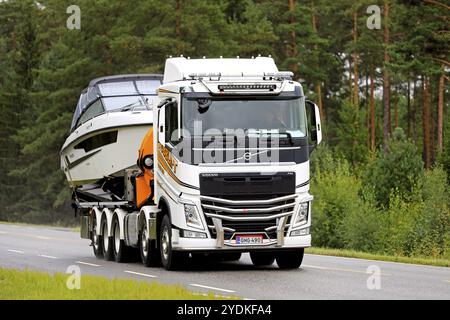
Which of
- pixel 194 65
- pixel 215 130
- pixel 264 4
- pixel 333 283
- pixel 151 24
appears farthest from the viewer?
pixel 264 4

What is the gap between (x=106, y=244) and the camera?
84.9ft

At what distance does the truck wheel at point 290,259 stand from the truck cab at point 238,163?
89cm

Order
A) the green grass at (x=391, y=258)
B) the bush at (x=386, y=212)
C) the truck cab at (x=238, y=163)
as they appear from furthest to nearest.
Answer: the bush at (x=386, y=212), the green grass at (x=391, y=258), the truck cab at (x=238, y=163)

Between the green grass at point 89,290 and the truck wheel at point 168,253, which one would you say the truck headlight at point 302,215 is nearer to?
the truck wheel at point 168,253

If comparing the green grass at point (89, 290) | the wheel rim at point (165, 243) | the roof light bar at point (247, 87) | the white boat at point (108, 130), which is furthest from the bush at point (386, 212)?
the green grass at point (89, 290)

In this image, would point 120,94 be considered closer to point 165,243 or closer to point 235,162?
point 165,243

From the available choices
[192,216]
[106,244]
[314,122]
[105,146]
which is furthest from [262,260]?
[105,146]

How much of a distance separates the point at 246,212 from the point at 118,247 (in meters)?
5.78

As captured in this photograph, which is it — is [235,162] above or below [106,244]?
above

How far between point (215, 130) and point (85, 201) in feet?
30.8

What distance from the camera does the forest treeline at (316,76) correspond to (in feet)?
118
